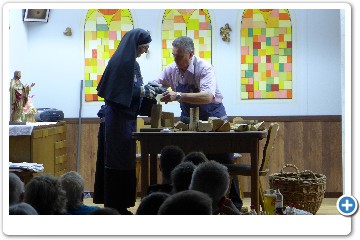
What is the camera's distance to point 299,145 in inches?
260

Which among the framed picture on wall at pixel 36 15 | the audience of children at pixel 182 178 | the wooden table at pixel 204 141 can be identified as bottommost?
the audience of children at pixel 182 178

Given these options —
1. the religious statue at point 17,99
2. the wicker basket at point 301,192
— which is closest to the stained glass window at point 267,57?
the wicker basket at point 301,192

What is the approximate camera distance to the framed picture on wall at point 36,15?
251 inches

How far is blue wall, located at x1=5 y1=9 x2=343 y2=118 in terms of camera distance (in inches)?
257

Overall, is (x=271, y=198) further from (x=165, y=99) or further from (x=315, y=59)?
(x=315, y=59)

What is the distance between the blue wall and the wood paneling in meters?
0.09

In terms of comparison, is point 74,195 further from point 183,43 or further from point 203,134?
point 183,43

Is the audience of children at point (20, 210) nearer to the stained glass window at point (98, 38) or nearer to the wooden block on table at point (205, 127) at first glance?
the wooden block on table at point (205, 127)

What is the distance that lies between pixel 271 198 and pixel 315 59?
115 inches

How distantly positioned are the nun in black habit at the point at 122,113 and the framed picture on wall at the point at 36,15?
2604 millimetres

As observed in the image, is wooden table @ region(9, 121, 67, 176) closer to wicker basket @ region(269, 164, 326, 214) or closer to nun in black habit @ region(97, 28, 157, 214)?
nun in black habit @ region(97, 28, 157, 214)

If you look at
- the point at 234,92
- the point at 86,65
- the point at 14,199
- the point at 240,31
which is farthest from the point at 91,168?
the point at 14,199

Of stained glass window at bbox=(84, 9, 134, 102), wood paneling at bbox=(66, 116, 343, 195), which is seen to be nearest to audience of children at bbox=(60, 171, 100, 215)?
wood paneling at bbox=(66, 116, 343, 195)

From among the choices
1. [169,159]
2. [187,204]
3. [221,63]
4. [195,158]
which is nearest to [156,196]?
[187,204]
